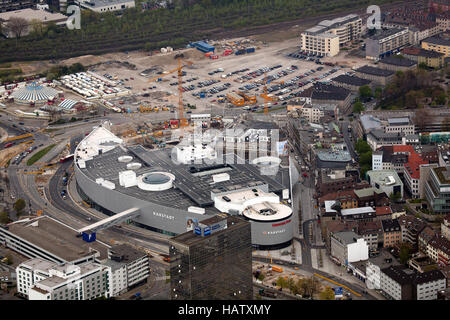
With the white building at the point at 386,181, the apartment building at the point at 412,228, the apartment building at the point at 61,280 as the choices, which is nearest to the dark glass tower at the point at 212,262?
the apartment building at the point at 61,280

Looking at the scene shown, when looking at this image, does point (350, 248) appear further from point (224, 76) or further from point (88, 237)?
point (224, 76)

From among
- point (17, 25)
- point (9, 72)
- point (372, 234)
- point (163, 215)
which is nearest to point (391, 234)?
point (372, 234)

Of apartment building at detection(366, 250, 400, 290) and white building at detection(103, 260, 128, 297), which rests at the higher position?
white building at detection(103, 260, 128, 297)

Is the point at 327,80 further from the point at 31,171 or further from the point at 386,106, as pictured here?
the point at 31,171

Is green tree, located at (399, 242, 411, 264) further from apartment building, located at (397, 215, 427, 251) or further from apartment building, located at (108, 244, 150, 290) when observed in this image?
apartment building, located at (108, 244, 150, 290)

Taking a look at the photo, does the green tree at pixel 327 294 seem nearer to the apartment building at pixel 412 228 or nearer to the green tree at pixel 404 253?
the green tree at pixel 404 253

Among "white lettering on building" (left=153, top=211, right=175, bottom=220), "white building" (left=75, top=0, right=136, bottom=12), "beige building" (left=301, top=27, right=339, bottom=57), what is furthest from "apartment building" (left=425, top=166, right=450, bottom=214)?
"white building" (left=75, top=0, right=136, bottom=12)
